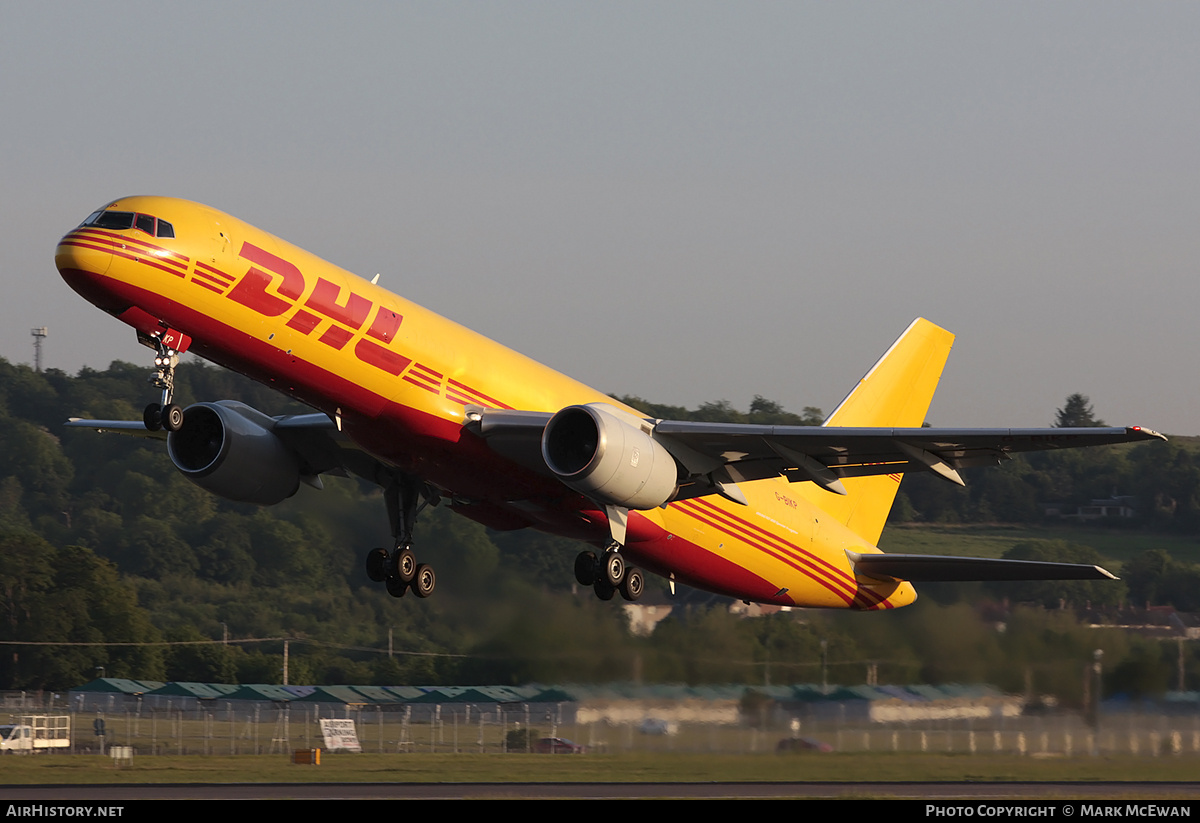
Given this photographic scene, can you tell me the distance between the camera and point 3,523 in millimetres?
76125

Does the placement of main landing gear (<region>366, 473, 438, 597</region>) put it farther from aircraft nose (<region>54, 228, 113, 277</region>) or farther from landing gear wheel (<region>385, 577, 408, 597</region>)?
aircraft nose (<region>54, 228, 113, 277</region>)

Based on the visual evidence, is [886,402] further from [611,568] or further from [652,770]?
[652,770]

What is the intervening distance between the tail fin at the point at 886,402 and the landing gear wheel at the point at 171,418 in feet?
48.3

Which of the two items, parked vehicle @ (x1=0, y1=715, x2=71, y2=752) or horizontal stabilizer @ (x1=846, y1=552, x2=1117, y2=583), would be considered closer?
horizontal stabilizer @ (x1=846, y1=552, x2=1117, y2=583)

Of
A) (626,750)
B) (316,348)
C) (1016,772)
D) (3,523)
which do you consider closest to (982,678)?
(1016,772)

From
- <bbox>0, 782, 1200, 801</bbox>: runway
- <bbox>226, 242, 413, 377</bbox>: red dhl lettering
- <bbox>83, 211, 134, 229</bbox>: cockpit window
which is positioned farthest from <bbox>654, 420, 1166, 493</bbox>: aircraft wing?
<bbox>83, 211, 134, 229</bbox>: cockpit window

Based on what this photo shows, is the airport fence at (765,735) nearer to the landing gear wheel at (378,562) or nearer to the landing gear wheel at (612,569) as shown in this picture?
the landing gear wheel at (612,569)

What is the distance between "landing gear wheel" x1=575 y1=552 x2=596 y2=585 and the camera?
27.8m

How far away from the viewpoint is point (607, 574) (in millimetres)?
27562

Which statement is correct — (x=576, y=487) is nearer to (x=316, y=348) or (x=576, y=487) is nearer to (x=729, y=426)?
(x=729, y=426)

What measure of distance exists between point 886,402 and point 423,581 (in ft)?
37.3

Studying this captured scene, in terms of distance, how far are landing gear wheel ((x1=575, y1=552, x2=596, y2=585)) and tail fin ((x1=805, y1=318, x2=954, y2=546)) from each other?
22.5 ft

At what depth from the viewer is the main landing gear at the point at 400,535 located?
3017 cm

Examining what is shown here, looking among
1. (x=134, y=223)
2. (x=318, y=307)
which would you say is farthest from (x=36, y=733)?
(x=134, y=223)
